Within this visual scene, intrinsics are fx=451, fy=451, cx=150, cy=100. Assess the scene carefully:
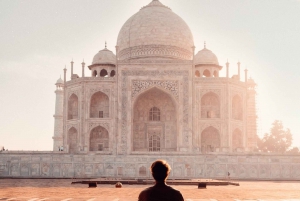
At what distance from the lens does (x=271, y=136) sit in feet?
141

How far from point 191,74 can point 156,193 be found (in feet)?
83.1

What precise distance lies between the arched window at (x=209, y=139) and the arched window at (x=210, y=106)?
984 mm

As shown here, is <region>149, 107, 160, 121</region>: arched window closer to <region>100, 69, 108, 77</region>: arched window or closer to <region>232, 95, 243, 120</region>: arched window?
<region>232, 95, 243, 120</region>: arched window

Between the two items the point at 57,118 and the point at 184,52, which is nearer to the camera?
the point at 184,52

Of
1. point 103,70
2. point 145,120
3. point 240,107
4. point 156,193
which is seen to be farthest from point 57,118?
point 156,193

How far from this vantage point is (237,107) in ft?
97.9

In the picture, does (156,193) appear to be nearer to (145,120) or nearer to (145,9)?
(145,120)

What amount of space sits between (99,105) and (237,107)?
9.10 meters

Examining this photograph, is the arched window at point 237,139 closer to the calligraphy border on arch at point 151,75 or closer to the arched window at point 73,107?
the calligraphy border on arch at point 151,75

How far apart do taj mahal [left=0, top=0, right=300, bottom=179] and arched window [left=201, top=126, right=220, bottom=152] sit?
0.21ft

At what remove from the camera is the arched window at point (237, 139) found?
29109 mm

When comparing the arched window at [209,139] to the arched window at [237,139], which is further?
the arched window at [237,139]

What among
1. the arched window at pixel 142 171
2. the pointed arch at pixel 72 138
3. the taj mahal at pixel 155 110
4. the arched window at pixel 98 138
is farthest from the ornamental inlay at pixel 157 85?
the arched window at pixel 142 171

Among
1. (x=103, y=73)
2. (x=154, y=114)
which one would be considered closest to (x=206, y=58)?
(x=154, y=114)
